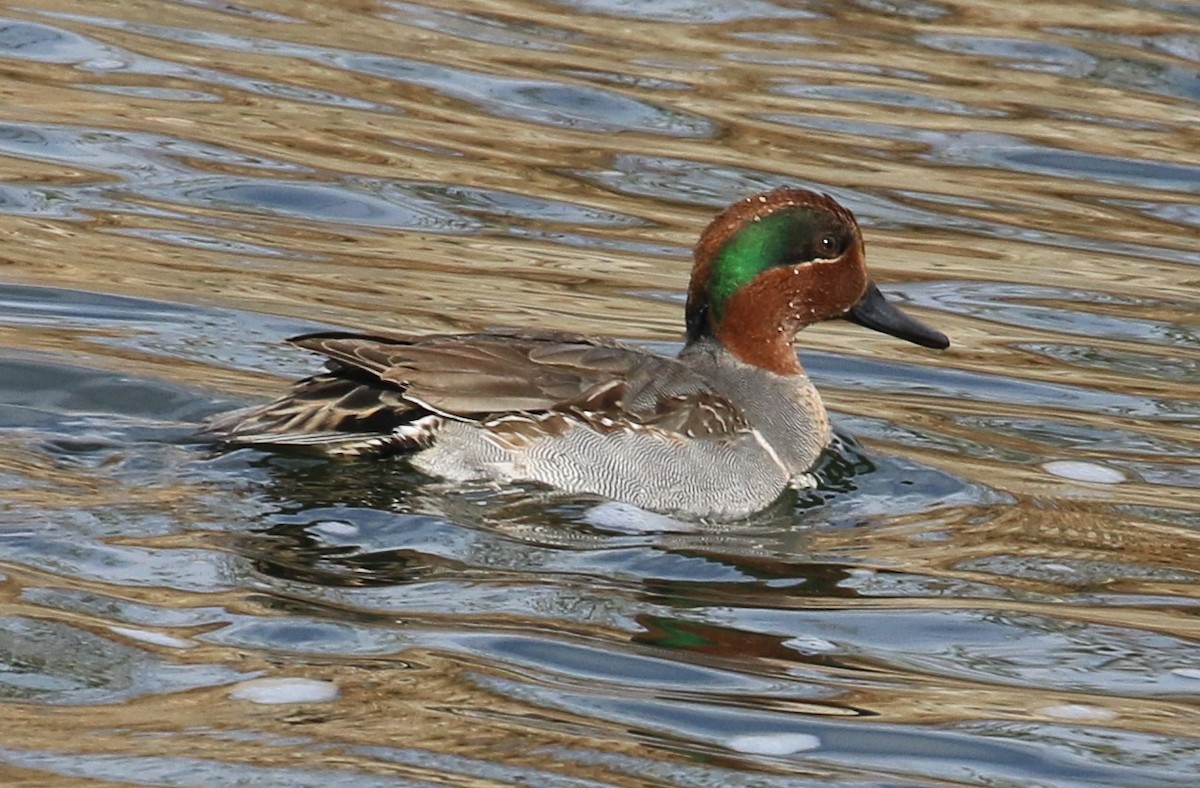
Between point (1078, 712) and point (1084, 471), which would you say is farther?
point (1084, 471)

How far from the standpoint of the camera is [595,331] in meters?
9.49

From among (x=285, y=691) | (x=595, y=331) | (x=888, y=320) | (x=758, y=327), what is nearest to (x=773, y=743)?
(x=285, y=691)

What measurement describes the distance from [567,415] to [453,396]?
396 millimetres

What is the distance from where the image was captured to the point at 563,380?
7438mm

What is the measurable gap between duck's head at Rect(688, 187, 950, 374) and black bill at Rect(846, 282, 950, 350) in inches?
3.2

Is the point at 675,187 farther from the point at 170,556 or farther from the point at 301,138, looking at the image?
the point at 170,556

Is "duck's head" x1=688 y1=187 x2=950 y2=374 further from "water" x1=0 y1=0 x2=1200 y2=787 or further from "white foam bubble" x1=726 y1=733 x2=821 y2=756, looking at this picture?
"white foam bubble" x1=726 y1=733 x2=821 y2=756

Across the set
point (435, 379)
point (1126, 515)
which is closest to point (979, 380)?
point (1126, 515)

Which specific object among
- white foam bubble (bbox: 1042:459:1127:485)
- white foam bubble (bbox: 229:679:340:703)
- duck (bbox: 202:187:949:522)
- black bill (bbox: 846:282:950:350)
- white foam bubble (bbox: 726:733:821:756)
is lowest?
white foam bubble (bbox: 1042:459:1127:485)

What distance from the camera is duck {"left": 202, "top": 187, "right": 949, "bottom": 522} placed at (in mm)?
7266

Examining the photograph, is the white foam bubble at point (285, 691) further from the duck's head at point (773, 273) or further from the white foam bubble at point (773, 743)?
the duck's head at point (773, 273)

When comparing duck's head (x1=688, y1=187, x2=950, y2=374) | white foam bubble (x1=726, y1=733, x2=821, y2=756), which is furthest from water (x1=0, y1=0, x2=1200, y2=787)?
duck's head (x1=688, y1=187, x2=950, y2=374)

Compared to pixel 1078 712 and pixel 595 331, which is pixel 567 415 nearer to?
pixel 595 331

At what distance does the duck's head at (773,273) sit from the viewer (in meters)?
8.02
